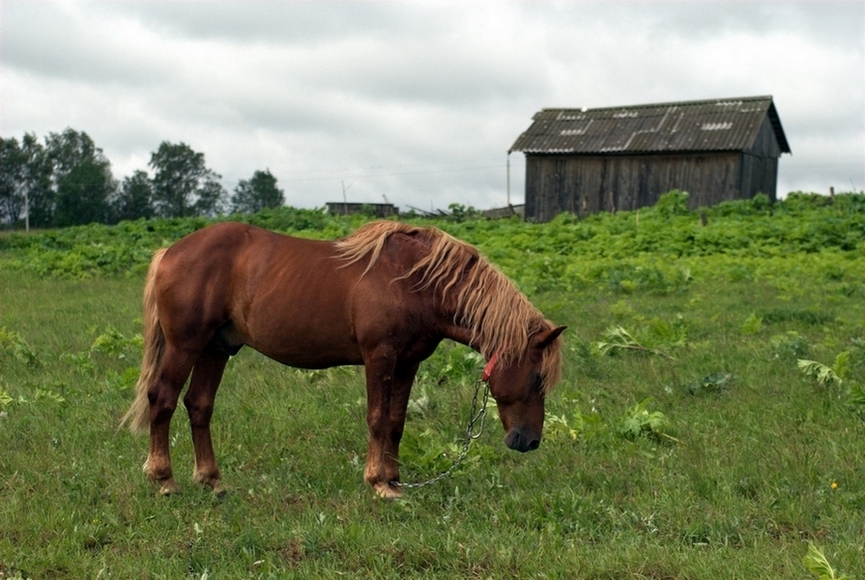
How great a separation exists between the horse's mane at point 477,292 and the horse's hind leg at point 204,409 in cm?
123

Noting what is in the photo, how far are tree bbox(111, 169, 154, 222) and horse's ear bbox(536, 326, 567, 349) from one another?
154ft

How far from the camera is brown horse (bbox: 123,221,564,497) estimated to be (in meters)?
5.64

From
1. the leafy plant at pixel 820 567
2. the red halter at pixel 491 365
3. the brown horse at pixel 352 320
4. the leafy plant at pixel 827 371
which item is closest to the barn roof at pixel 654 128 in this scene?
the leafy plant at pixel 827 371

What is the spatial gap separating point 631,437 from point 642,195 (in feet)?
96.2

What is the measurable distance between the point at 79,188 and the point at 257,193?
12.4m

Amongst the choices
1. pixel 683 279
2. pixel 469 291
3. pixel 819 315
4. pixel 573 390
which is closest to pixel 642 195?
pixel 683 279

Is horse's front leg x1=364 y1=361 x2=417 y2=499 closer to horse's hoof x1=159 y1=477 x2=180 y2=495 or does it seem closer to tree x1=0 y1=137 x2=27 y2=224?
horse's hoof x1=159 y1=477 x2=180 y2=495

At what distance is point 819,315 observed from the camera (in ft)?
38.2

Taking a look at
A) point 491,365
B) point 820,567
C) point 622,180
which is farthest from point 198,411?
point 622,180

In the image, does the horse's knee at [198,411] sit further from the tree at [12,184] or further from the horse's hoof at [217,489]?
the tree at [12,184]

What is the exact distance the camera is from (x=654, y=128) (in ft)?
116

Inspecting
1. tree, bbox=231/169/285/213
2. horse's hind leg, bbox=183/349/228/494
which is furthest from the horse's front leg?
tree, bbox=231/169/285/213

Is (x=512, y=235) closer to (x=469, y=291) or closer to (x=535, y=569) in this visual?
(x=469, y=291)

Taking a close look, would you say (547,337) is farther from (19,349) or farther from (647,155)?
(647,155)
